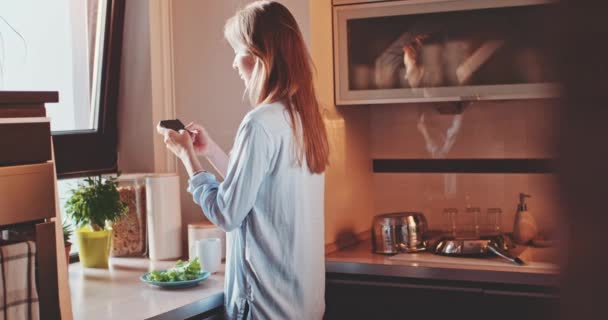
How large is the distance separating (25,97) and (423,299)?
1.42 meters

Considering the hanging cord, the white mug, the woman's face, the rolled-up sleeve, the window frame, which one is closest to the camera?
the hanging cord

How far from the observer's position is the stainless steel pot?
276 cm

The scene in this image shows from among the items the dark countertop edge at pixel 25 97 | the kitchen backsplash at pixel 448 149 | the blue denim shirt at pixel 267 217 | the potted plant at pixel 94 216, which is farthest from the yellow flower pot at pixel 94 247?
the kitchen backsplash at pixel 448 149

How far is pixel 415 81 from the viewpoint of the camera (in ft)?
9.22

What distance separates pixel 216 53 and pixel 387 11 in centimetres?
72

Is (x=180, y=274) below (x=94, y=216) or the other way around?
below

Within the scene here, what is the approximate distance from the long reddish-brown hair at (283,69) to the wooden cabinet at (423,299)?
648mm

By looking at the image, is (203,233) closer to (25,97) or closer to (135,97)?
(135,97)

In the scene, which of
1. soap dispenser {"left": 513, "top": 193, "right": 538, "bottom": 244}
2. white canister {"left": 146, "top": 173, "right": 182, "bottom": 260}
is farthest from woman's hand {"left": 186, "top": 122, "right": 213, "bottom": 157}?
soap dispenser {"left": 513, "top": 193, "right": 538, "bottom": 244}

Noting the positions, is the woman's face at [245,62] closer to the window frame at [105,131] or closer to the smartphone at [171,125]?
the smartphone at [171,125]

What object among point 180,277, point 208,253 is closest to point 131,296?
point 180,277

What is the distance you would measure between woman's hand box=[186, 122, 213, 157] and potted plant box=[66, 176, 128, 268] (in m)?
0.47

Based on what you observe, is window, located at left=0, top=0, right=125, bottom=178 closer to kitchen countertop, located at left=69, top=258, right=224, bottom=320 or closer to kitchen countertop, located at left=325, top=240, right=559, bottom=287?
kitchen countertop, located at left=69, top=258, right=224, bottom=320

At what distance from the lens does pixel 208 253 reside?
8.41 ft
